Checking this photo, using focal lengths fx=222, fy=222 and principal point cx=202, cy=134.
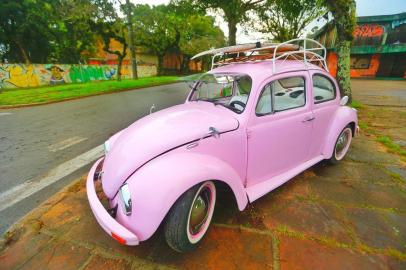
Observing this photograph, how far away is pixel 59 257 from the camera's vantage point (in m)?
1.98

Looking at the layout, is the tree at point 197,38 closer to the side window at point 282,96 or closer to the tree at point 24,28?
the tree at point 24,28

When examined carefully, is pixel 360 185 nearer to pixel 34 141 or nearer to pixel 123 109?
pixel 34 141

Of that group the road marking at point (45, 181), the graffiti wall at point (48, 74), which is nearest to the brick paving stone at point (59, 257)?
the road marking at point (45, 181)

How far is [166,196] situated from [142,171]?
0.32 metres

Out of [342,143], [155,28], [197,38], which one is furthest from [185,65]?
[342,143]

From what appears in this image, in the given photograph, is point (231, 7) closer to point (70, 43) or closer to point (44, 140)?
point (44, 140)

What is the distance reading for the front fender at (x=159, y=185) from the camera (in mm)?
1690

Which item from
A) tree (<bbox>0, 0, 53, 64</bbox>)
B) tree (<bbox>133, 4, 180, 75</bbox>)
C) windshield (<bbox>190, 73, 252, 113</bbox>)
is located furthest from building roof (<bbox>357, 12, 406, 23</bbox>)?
tree (<bbox>0, 0, 53, 64</bbox>)

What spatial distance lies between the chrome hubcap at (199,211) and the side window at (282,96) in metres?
Result: 1.03

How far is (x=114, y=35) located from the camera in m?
20.5

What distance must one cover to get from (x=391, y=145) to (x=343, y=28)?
4.54m

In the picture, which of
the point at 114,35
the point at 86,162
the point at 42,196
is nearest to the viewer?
the point at 42,196

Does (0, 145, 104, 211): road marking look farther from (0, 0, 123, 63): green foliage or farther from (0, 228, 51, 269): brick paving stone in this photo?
(0, 0, 123, 63): green foliage

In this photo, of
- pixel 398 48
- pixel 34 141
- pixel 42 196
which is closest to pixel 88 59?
pixel 34 141
